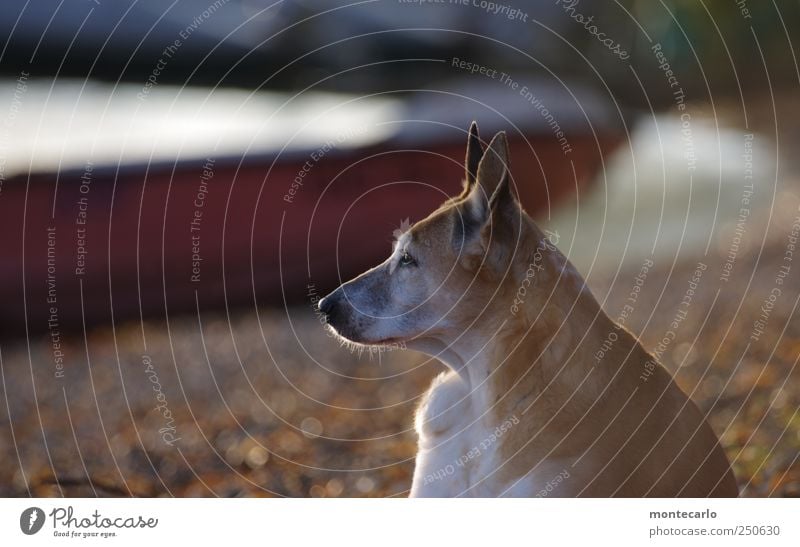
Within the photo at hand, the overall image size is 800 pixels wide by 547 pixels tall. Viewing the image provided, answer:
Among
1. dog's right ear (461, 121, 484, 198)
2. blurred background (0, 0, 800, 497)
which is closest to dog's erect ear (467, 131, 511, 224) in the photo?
dog's right ear (461, 121, 484, 198)

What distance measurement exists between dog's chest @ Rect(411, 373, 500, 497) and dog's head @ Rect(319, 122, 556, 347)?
32 centimetres

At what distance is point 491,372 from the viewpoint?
4570 millimetres

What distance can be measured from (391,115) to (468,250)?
7.64 metres

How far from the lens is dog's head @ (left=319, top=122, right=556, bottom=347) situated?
450 cm

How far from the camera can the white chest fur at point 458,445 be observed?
181 inches

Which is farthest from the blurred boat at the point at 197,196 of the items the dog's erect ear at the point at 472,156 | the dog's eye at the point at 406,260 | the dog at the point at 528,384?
the dog at the point at 528,384

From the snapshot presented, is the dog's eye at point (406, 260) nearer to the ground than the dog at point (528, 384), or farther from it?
farther from it

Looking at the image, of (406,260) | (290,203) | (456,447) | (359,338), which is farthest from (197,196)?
(456,447)

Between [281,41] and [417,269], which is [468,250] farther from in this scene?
[281,41]

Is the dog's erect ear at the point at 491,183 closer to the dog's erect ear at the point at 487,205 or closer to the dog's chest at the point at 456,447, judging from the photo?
the dog's erect ear at the point at 487,205

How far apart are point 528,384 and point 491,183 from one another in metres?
0.92

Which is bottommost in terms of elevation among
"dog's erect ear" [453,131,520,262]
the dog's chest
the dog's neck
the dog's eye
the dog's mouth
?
the dog's chest

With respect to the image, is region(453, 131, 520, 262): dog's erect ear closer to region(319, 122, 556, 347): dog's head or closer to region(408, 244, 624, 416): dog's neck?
region(319, 122, 556, 347): dog's head

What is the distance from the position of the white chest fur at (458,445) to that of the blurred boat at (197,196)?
612cm
